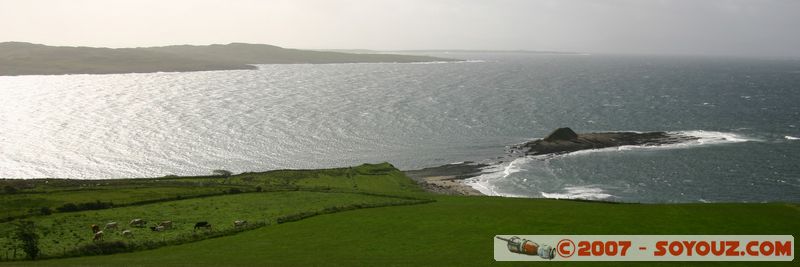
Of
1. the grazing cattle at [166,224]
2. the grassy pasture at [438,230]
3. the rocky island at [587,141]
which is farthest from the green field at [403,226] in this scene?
the rocky island at [587,141]

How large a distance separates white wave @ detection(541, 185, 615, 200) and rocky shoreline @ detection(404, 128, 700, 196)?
13352 mm

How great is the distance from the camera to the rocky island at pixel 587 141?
389 feet

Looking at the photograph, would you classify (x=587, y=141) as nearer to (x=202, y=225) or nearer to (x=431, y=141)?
(x=431, y=141)

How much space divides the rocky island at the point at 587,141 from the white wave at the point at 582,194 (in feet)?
85.2

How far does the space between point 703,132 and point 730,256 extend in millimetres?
109004

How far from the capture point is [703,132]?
136375 mm

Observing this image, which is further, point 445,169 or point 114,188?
point 445,169

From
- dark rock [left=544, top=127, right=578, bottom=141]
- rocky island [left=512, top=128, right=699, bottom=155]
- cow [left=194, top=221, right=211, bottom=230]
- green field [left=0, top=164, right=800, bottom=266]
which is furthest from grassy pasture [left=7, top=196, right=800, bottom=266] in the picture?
dark rock [left=544, top=127, right=578, bottom=141]

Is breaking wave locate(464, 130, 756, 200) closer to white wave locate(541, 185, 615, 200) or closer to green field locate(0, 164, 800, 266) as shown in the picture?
white wave locate(541, 185, 615, 200)

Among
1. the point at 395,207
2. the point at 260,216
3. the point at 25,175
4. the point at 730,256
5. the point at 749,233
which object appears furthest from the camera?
the point at 25,175

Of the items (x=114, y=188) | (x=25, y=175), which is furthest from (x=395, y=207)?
(x=25, y=175)

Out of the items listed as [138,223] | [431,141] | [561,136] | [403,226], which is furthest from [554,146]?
[138,223]

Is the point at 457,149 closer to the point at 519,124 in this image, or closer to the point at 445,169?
the point at 445,169

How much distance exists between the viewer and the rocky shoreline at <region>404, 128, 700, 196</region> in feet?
328
